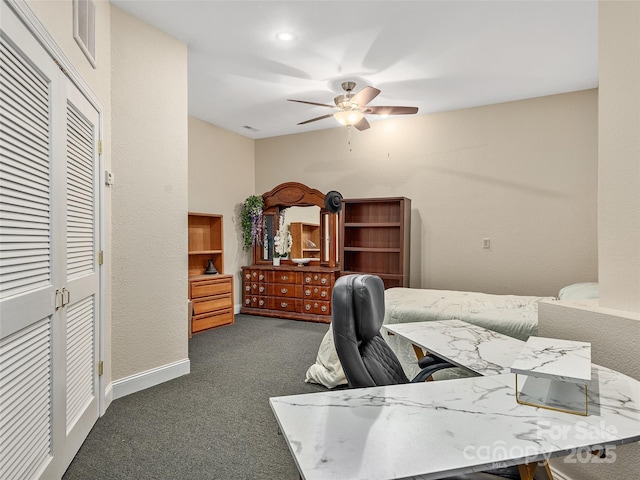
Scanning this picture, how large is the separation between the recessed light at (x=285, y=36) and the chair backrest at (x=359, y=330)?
94.5 inches

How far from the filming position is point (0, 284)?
139cm

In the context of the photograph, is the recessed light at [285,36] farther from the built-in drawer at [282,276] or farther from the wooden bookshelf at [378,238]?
the built-in drawer at [282,276]

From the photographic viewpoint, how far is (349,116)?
3926 mm

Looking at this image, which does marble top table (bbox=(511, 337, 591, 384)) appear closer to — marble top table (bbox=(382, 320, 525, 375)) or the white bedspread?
marble top table (bbox=(382, 320, 525, 375))

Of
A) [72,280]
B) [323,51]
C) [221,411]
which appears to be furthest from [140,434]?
[323,51]

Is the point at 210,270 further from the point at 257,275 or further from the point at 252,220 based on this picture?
the point at 252,220

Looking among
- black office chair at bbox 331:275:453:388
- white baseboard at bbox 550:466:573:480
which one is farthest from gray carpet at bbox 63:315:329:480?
white baseboard at bbox 550:466:573:480

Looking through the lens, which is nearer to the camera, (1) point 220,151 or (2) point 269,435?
(2) point 269,435

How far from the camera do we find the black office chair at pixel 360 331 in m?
1.43

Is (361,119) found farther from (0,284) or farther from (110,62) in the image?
(0,284)

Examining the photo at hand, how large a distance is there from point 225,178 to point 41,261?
4261 millimetres

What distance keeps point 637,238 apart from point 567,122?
11.3 ft

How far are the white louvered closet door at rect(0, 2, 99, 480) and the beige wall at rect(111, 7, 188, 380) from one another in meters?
0.50

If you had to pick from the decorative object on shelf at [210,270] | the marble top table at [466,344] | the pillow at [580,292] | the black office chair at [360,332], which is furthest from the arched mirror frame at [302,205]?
the black office chair at [360,332]
